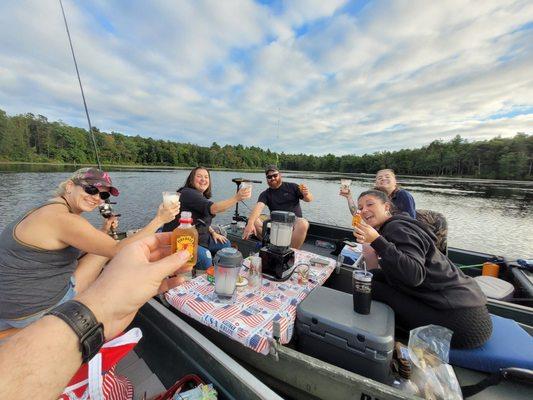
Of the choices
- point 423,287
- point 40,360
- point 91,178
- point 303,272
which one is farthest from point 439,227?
point 91,178

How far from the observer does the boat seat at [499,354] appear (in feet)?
5.04

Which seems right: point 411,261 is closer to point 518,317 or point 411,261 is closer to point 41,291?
point 518,317

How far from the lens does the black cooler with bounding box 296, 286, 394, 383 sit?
4.72ft

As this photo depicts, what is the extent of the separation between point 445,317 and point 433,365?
1.45 feet

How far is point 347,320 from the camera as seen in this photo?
157 centimetres

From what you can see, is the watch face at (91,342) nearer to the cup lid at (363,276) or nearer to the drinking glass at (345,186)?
the cup lid at (363,276)

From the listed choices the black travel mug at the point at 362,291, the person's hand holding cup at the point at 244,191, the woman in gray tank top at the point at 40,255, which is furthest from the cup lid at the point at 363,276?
the person's hand holding cup at the point at 244,191

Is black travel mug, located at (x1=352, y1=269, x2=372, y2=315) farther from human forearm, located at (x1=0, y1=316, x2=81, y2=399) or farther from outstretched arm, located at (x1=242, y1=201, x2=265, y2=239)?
outstretched arm, located at (x1=242, y1=201, x2=265, y2=239)

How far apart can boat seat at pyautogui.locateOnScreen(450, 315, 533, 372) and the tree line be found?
126 ft

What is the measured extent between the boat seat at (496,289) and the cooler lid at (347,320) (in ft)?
6.88

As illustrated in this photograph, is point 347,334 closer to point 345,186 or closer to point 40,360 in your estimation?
Result: point 40,360

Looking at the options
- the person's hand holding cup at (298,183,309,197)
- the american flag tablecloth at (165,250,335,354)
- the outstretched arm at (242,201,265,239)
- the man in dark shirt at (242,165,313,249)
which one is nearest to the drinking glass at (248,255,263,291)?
the american flag tablecloth at (165,250,335,354)

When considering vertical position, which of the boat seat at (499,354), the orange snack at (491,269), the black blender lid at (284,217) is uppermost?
the black blender lid at (284,217)

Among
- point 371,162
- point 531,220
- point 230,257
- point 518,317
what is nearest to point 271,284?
point 230,257
